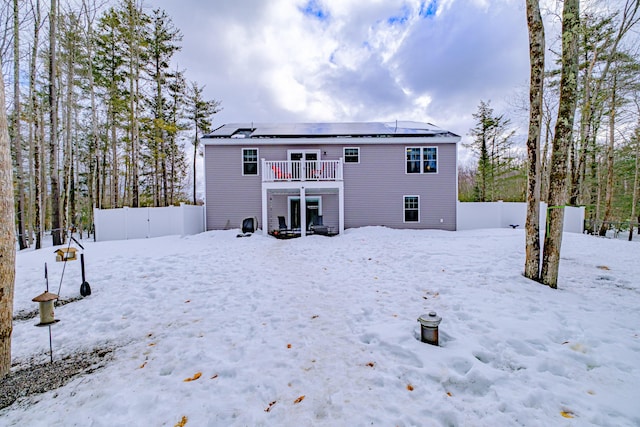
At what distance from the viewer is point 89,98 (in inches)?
559

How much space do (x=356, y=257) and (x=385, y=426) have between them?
5431 mm

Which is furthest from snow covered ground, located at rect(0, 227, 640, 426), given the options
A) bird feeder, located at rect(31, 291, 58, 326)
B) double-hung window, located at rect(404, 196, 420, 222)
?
double-hung window, located at rect(404, 196, 420, 222)

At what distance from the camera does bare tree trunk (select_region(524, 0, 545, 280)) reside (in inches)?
173

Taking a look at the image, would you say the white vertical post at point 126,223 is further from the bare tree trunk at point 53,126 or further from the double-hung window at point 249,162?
the double-hung window at point 249,162

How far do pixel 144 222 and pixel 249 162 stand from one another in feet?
18.2

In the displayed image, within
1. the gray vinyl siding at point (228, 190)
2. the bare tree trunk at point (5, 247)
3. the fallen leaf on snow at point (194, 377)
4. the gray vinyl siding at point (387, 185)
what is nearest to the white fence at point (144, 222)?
the gray vinyl siding at point (228, 190)

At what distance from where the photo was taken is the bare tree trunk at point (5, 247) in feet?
7.53

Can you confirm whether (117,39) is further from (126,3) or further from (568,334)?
(568,334)

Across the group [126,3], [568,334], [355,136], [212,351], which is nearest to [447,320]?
[568,334]

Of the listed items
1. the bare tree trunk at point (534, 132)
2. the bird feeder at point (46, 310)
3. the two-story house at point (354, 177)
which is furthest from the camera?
the two-story house at point (354, 177)

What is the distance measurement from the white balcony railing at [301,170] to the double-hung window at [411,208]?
12.4ft

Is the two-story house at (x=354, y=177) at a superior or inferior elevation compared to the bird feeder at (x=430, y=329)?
superior

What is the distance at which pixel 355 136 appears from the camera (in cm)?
1279

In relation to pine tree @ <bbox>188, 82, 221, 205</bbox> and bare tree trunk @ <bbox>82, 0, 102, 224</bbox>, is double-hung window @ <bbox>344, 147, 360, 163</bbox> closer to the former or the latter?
bare tree trunk @ <bbox>82, 0, 102, 224</bbox>
